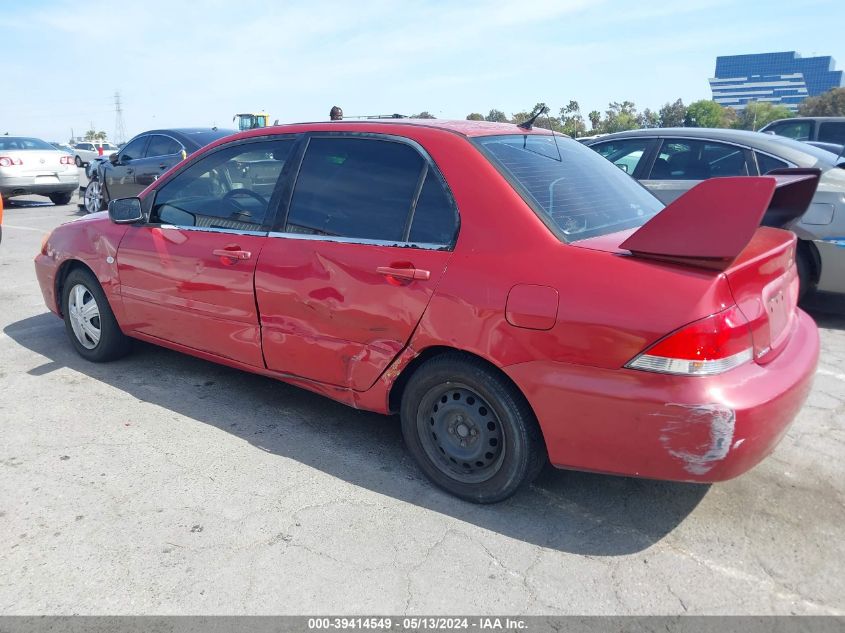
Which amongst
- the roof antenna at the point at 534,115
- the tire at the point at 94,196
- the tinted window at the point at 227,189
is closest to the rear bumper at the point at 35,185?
the tire at the point at 94,196

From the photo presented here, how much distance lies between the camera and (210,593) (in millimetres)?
2441

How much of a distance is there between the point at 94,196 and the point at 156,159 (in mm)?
2115

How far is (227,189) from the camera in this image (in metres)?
3.95

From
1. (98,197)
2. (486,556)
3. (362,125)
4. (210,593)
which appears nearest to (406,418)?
(486,556)

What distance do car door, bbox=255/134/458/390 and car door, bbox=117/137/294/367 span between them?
0.18 meters

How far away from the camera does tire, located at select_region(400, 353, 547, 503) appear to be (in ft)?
9.13

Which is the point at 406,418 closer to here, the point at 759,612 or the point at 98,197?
the point at 759,612

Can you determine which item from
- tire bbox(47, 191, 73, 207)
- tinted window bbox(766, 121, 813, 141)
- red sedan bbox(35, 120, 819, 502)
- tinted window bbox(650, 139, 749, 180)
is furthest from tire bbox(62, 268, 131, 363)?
tinted window bbox(766, 121, 813, 141)

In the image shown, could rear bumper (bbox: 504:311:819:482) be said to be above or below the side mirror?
below

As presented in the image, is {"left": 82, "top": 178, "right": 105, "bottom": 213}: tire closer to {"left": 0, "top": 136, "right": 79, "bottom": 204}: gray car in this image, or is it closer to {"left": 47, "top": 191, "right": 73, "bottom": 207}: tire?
{"left": 0, "top": 136, "right": 79, "bottom": 204}: gray car

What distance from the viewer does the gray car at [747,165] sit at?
5469mm

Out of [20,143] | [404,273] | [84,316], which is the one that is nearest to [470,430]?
[404,273]

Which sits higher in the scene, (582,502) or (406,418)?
(406,418)

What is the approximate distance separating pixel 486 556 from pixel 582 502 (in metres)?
0.63
